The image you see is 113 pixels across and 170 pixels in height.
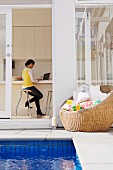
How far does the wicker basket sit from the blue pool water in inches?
26.2

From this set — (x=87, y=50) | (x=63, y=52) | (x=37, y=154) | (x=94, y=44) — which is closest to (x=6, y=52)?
(x=63, y=52)

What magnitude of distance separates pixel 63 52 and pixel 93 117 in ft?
4.25

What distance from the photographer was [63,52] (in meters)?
4.51

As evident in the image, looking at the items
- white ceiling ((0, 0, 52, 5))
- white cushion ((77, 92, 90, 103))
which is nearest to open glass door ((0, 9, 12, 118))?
white ceiling ((0, 0, 52, 5))

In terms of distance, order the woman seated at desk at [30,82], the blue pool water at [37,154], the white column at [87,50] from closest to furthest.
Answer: the blue pool water at [37,154]
the white column at [87,50]
the woman seated at desk at [30,82]

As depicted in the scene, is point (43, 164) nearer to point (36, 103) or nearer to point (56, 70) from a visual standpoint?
point (56, 70)

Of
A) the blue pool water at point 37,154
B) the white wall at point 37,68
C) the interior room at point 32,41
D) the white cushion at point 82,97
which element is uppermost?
the interior room at point 32,41

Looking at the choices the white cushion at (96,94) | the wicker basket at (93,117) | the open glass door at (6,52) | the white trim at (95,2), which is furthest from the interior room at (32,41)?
the wicker basket at (93,117)

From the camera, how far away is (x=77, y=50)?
183 inches

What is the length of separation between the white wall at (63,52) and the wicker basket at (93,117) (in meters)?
0.66

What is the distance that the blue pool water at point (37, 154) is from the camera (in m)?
2.43

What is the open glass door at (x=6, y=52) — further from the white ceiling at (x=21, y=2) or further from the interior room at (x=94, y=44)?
the interior room at (x=94, y=44)

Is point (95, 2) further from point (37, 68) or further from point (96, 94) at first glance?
point (37, 68)

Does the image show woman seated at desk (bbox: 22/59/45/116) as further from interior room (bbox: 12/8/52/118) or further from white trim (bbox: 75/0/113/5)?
white trim (bbox: 75/0/113/5)
